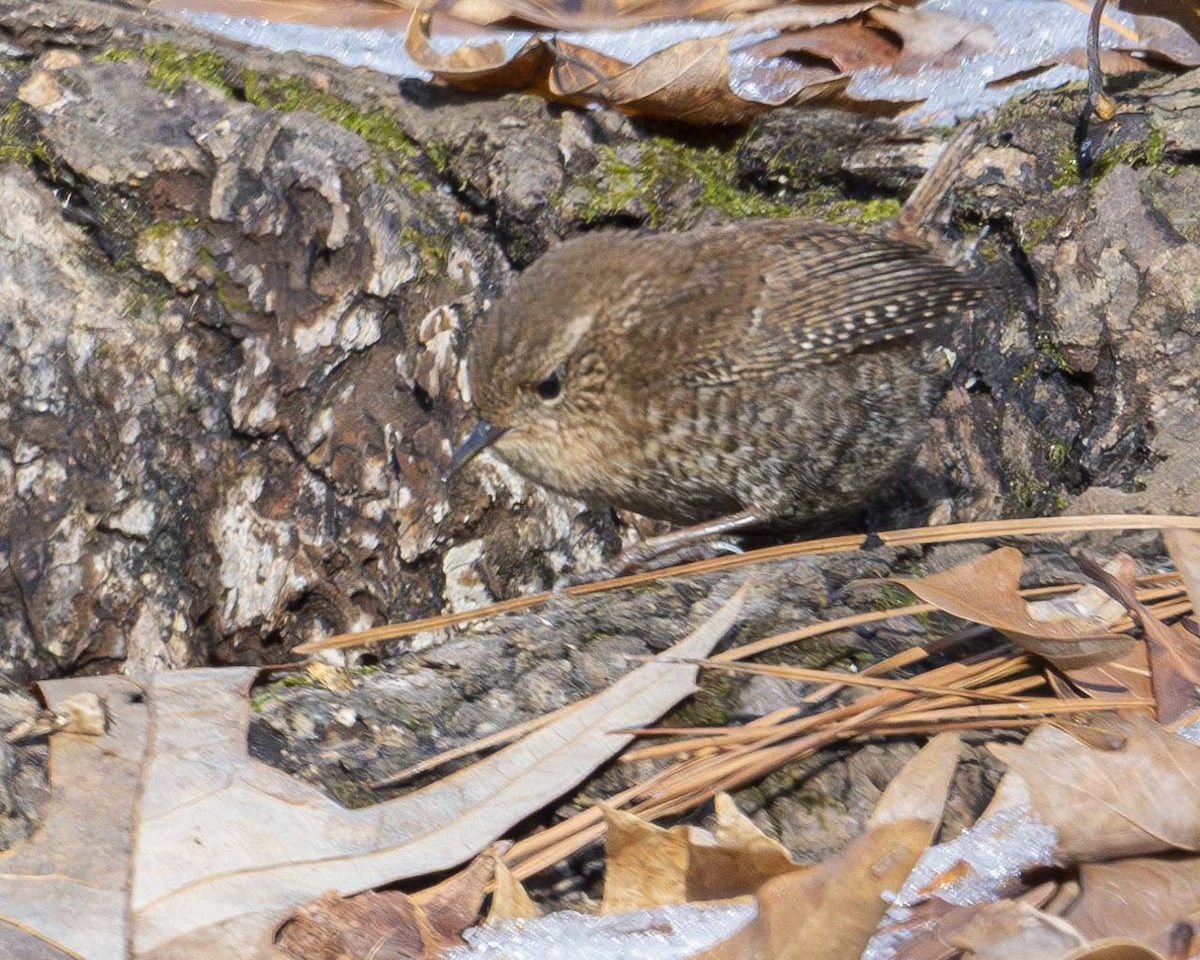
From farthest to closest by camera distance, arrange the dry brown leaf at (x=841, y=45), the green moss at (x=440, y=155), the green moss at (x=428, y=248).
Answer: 1. the dry brown leaf at (x=841, y=45)
2. the green moss at (x=440, y=155)
3. the green moss at (x=428, y=248)

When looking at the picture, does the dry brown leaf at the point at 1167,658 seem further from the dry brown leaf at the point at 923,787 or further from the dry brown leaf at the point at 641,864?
the dry brown leaf at the point at 641,864

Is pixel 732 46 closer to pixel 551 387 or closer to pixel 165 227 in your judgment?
pixel 551 387

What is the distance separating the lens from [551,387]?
11.8 feet

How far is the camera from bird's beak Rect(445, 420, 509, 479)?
3535 mm

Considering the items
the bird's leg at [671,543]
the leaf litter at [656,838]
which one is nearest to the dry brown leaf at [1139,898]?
the leaf litter at [656,838]

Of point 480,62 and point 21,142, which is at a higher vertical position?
point 480,62

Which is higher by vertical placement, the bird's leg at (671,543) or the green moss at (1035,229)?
the green moss at (1035,229)

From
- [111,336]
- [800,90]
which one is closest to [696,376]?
[800,90]

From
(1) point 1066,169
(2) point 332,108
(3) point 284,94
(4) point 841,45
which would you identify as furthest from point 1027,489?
(3) point 284,94

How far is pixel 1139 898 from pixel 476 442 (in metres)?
2.26

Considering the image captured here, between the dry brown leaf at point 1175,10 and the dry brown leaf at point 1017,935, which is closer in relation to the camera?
the dry brown leaf at point 1017,935

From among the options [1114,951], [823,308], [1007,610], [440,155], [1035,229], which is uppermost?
[440,155]

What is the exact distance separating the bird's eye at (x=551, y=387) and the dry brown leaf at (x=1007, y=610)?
1691mm

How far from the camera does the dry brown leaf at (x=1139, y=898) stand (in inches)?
64.0
